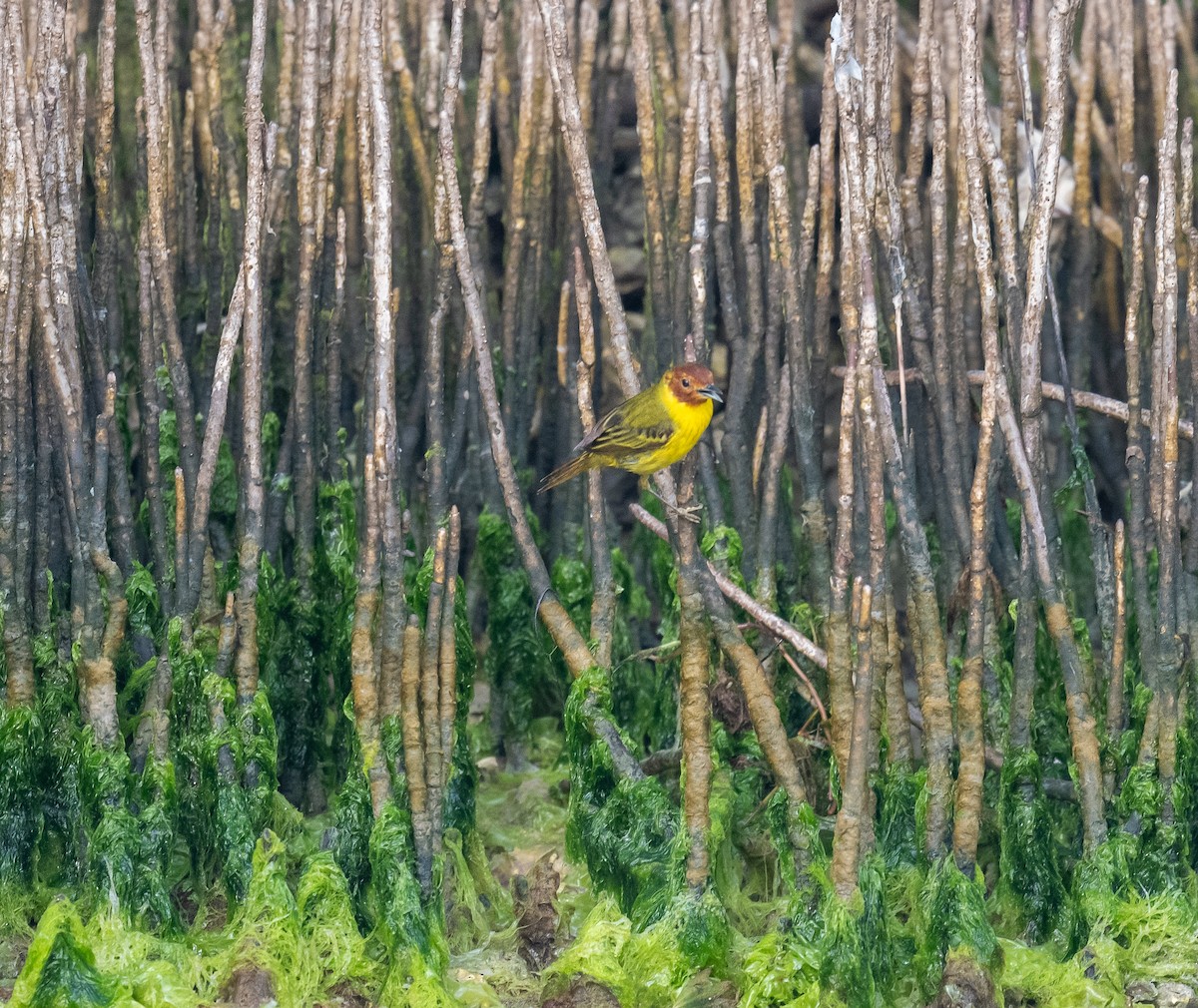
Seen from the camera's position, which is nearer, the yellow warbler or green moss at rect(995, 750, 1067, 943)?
green moss at rect(995, 750, 1067, 943)

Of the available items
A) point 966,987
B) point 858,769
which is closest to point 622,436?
point 858,769

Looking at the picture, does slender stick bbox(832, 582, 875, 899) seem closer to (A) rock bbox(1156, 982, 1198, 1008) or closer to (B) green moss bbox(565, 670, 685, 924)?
(B) green moss bbox(565, 670, 685, 924)

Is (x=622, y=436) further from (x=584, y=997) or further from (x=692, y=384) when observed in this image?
(x=584, y=997)

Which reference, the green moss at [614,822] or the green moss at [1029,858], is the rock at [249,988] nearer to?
the green moss at [614,822]

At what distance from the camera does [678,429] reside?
14.8ft

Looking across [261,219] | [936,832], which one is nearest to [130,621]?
[261,219]

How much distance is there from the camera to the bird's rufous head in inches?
178

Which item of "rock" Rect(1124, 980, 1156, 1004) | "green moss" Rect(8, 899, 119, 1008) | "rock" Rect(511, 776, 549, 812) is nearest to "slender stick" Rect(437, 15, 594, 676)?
"rock" Rect(511, 776, 549, 812)

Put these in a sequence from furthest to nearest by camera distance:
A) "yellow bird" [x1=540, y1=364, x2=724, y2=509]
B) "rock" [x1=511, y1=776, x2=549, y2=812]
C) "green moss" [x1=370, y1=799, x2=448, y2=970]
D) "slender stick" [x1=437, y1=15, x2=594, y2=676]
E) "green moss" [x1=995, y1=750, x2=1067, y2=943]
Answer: "rock" [x1=511, y1=776, x2=549, y2=812] < "yellow bird" [x1=540, y1=364, x2=724, y2=509] < "slender stick" [x1=437, y1=15, x2=594, y2=676] < "green moss" [x1=995, y1=750, x2=1067, y2=943] < "green moss" [x1=370, y1=799, x2=448, y2=970]

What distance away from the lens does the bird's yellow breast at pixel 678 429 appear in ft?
14.8

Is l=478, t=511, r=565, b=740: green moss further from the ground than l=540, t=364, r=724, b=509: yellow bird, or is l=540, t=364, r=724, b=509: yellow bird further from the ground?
l=540, t=364, r=724, b=509: yellow bird

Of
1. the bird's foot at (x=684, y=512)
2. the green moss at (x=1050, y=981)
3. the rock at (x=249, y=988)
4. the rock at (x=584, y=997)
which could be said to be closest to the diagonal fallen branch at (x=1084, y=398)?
the bird's foot at (x=684, y=512)

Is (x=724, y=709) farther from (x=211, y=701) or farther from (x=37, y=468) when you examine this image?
(x=37, y=468)

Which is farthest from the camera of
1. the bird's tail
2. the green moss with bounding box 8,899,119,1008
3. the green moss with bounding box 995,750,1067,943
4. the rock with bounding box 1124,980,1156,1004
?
the bird's tail
